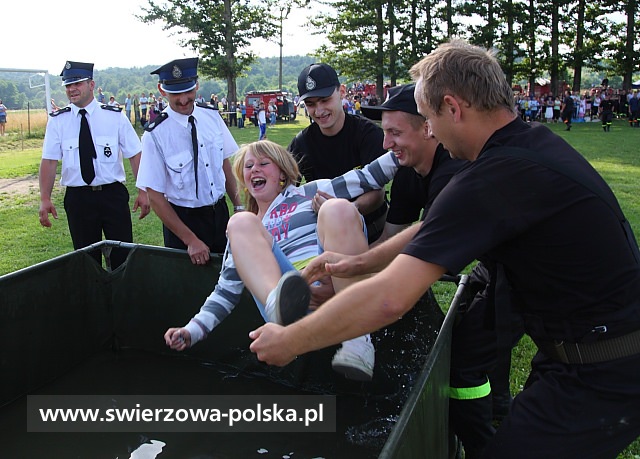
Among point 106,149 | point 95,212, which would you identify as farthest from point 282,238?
point 106,149

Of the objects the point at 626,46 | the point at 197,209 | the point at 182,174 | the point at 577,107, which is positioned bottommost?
the point at 197,209

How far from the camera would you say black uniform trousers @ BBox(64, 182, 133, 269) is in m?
4.97

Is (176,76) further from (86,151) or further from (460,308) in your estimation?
(460,308)

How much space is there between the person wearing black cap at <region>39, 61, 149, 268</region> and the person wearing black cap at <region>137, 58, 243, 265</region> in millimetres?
813

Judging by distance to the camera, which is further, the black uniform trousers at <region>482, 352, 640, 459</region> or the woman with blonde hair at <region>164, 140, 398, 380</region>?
the woman with blonde hair at <region>164, 140, 398, 380</region>

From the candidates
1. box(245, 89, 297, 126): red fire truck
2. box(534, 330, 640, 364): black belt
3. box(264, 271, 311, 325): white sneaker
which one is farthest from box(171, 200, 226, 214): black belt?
box(245, 89, 297, 126): red fire truck

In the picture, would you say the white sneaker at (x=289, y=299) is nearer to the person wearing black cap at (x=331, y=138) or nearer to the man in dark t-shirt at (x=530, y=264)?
the man in dark t-shirt at (x=530, y=264)

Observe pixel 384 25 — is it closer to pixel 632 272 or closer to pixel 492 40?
pixel 492 40

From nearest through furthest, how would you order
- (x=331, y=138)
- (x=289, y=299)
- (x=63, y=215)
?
(x=289, y=299) < (x=331, y=138) < (x=63, y=215)

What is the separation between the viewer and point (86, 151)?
4949mm

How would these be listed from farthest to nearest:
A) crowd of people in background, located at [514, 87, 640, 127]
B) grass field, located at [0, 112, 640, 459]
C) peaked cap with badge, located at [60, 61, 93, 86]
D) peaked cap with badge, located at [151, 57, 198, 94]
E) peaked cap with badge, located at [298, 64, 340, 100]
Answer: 1. crowd of people in background, located at [514, 87, 640, 127]
2. grass field, located at [0, 112, 640, 459]
3. peaked cap with badge, located at [60, 61, 93, 86]
4. peaked cap with badge, located at [151, 57, 198, 94]
5. peaked cap with badge, located at [298, 64, 340, 100]

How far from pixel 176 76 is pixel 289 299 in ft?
8.23

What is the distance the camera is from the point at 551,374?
2.18 m

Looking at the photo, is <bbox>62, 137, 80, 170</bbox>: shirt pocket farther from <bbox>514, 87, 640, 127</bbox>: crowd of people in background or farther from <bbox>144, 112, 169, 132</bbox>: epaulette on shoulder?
<bbox>514, 87, 640, 127</bbox>: crowd of people in background
